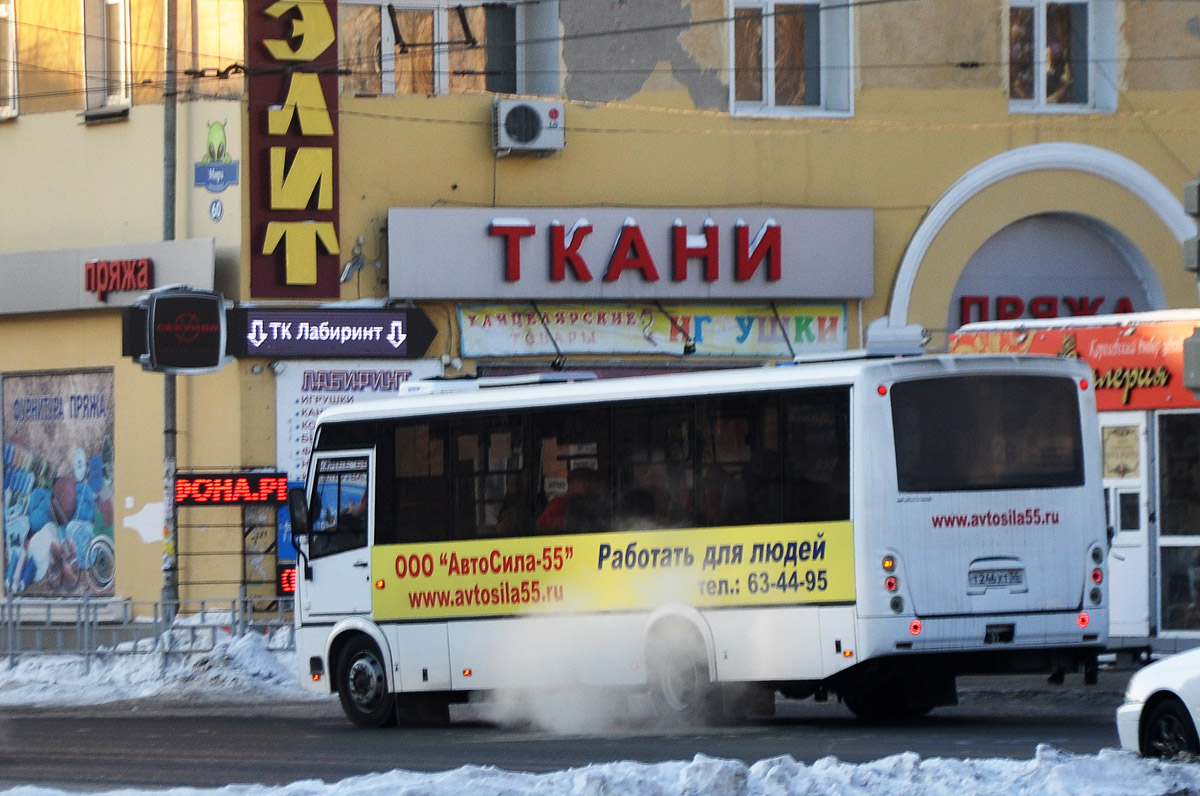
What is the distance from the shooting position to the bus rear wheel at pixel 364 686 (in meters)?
16.3

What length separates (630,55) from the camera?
25.9 metres

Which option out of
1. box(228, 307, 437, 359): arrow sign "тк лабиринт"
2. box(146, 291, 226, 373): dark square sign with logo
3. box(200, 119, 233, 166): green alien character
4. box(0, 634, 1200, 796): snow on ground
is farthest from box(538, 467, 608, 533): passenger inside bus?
box(200, 119, 233, 166): green alien character

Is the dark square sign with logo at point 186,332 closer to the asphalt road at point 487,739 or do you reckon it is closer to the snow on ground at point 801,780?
the asphalt road at point 487,739

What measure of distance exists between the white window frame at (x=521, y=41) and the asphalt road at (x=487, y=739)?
10.1 meters

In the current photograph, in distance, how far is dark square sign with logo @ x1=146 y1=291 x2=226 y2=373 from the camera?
22.1 meters

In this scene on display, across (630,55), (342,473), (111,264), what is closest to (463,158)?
(630,55)

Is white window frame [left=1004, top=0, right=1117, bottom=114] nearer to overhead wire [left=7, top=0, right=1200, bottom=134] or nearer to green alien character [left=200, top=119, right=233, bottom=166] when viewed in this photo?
overhead wire [left=7, top=0, right=1200, bottom=134]

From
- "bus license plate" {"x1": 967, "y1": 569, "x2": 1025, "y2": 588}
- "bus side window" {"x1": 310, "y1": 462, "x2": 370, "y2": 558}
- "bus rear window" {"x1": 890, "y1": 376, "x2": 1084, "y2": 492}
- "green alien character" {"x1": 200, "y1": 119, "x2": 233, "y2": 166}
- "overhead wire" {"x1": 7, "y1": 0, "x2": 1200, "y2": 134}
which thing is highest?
"overhead wire" {"x1": 7, "y1": 0, "x2": 1200, "y2": 134}

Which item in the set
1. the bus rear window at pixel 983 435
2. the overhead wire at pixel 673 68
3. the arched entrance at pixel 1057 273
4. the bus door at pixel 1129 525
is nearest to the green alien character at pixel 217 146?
the overhead wire at pixel 673 68

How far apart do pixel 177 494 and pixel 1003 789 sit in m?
16.6

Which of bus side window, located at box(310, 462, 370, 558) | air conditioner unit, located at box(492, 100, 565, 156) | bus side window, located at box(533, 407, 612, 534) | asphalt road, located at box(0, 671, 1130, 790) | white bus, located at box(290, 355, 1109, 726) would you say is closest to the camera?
asphalt road, located at box(0, 671, 1130, 790)

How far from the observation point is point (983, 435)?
13.9 m

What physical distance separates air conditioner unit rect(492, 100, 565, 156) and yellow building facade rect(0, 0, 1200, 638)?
0.04 meters

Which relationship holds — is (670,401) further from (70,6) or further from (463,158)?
(70,6)
